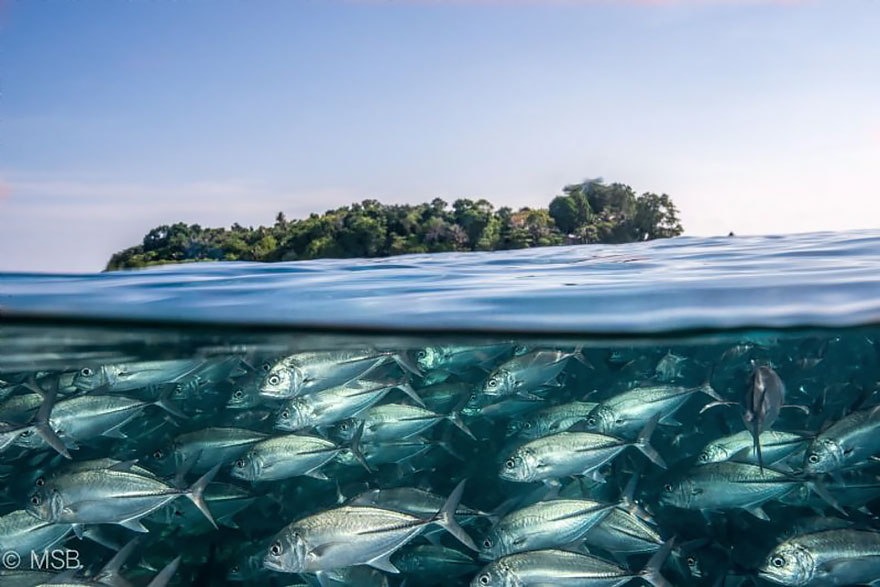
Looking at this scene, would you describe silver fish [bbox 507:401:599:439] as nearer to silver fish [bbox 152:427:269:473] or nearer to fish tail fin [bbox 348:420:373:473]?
fish tail fin [bbox 348:420:373:473]

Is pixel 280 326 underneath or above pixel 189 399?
above

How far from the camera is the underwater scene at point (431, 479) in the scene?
500 centimetres

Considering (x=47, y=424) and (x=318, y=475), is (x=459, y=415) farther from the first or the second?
(x=47, y=424)

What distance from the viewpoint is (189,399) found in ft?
25.1

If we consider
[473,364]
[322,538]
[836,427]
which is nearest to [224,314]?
[473,364]

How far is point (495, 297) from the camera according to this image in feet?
25.5

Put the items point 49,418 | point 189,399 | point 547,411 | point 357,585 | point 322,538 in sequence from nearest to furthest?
point 322,538 < point 357,585 < point 49,418 < point 547,411 < point 189,399

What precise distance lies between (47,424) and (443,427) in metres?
3.45

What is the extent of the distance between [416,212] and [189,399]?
7.67 meters

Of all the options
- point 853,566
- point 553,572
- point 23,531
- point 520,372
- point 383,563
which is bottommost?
point 853,566

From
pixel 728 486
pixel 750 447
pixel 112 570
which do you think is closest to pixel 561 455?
pixel 728 486

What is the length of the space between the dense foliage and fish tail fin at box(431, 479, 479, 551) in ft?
26.5

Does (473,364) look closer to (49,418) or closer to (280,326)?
(280,326)

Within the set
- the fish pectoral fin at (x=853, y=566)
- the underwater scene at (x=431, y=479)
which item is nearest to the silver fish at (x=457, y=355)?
the underwater scene at (x=431, y=479)
